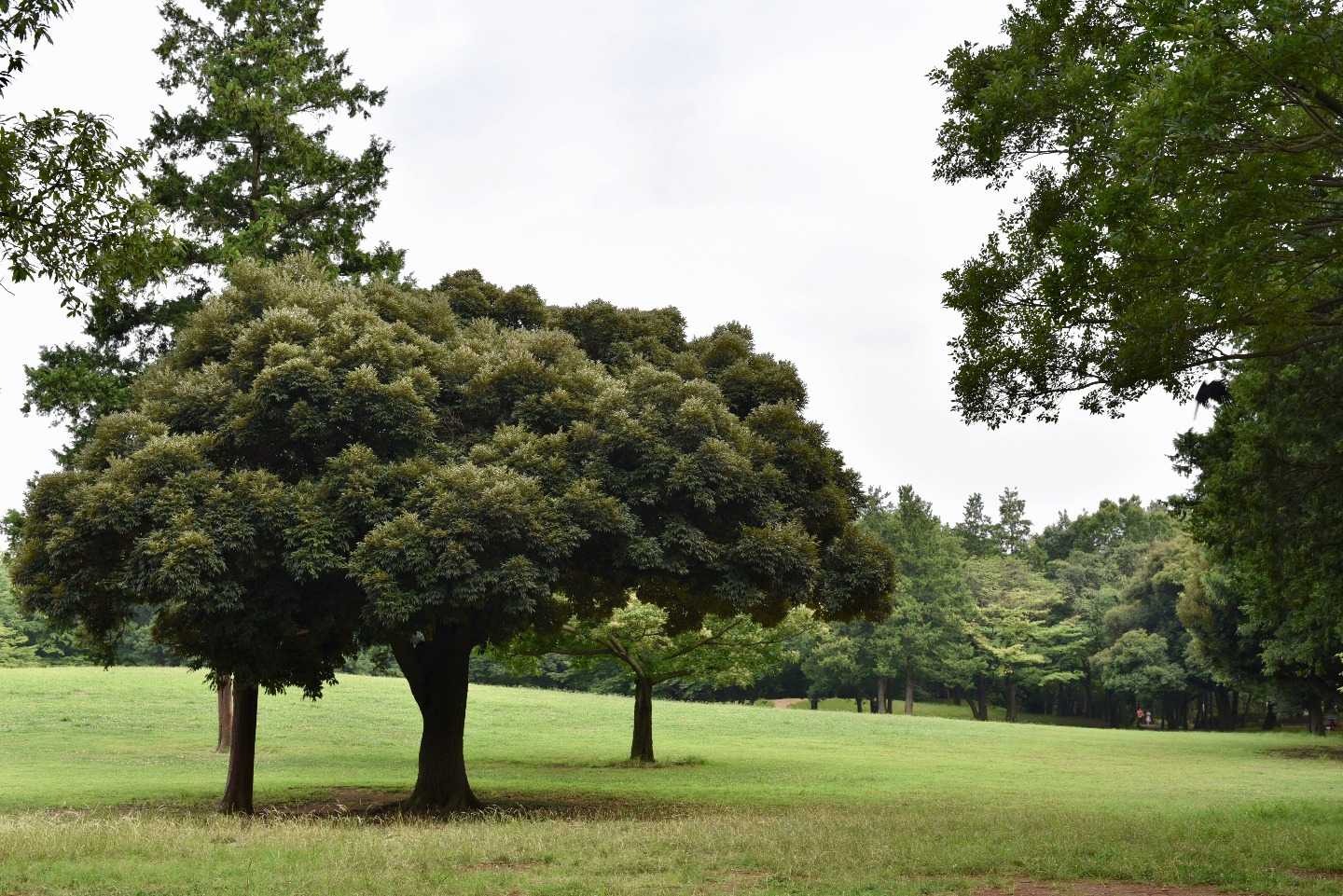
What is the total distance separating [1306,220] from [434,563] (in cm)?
1228

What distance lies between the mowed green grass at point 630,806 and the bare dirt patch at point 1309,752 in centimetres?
114

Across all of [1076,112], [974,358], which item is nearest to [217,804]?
[974,358]

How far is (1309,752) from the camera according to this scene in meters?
47.2

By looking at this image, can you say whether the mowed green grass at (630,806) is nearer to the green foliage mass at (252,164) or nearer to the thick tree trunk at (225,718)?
the thick tree trunk at (225,718)

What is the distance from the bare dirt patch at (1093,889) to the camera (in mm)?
11102

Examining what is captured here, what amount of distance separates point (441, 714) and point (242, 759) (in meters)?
3.70

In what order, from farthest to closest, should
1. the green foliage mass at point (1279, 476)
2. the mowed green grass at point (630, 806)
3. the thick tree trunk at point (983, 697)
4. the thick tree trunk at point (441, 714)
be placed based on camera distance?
the thick tree trunk at point (983, 697), the thick tree trunk at point (441, 714), the green foliage mass at point (1279, 476), the mowed green grass at point (630, 806)

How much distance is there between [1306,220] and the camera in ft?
37.4

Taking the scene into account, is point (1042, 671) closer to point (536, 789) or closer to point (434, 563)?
point (536, 789)

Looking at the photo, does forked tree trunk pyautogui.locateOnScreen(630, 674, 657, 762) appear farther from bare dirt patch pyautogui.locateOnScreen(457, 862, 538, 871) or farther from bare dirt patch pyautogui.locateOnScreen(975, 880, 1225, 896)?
bare dirt patch pyautogui.locateOnScreen(975, 880, 1225, 896)

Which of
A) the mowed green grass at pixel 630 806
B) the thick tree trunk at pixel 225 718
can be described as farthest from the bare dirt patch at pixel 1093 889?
the thick tree trunk at pixel 225 718

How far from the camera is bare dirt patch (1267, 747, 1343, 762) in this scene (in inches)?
1789

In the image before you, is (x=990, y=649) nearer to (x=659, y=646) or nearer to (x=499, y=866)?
(x=659, y=646)

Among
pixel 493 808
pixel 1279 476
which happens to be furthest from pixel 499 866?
pixel 1279 476
